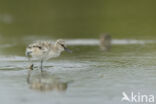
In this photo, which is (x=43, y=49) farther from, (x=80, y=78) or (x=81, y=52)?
(x=81, y=52)

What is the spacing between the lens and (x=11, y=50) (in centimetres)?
1875

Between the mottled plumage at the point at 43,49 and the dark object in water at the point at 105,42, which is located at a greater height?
the dark object in water at the point at 105,42

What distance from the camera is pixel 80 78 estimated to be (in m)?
11.6

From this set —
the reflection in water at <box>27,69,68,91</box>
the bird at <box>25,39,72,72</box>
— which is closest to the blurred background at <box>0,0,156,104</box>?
the reflection in water at <box>27,69,68,91</box>

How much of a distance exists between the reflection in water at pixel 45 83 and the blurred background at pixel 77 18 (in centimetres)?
1152

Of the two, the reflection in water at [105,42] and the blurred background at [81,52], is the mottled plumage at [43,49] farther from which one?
the reflection in water at [105,42]

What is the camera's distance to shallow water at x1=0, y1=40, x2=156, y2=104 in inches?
380

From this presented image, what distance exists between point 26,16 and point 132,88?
25963 millimetres

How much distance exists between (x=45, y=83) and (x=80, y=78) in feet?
3.32

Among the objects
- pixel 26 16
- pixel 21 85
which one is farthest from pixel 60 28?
pixel 21 85

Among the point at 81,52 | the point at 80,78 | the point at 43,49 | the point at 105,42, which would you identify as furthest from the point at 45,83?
the point at 105,42

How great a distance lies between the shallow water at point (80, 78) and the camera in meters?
9.64

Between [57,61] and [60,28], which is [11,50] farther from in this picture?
[60,28]

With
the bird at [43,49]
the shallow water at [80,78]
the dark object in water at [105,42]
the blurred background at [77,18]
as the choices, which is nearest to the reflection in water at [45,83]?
the shallow water at [80,78]
